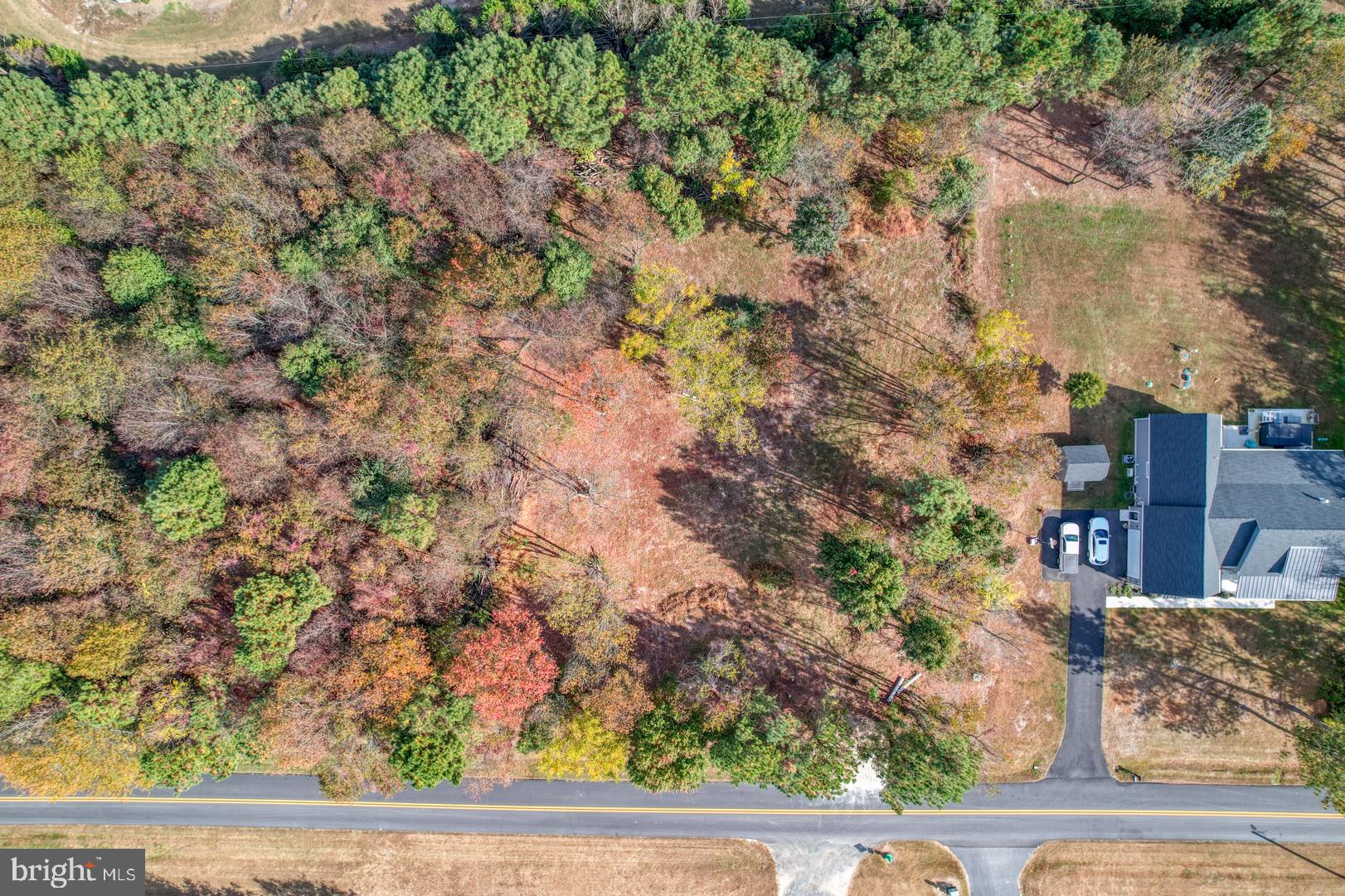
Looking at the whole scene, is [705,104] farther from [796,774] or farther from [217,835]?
[217,835]

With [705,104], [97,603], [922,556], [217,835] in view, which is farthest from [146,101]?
[922,556]

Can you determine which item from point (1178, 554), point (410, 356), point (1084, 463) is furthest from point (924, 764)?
point (410, 356)

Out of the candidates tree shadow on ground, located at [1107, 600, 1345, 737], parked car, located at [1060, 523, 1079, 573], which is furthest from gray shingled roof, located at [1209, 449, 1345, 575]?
parked car, located at [1060, 523, 1079, 573]

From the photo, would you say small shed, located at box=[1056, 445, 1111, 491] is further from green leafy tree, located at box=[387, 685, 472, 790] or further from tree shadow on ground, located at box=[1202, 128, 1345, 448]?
green leafy tree, located at box=[387, 685, 472, 790]

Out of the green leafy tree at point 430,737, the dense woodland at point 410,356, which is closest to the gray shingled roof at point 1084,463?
the dense woodland at point 410,356

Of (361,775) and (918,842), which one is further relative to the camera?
(918,842)

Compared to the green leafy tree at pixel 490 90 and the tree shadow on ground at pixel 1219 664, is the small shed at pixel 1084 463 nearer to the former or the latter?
the tree shadow on ground at pixel 1219 664
